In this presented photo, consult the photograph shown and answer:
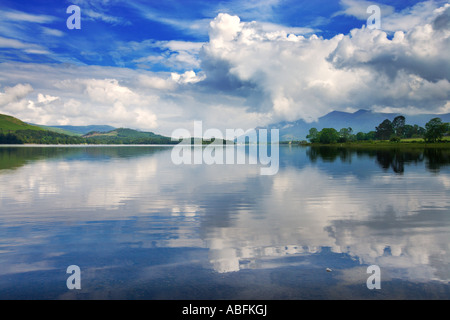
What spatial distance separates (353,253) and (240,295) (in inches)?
277

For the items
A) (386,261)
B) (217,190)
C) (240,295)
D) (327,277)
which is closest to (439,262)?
(386,261)

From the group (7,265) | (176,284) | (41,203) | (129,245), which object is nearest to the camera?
(176,284)

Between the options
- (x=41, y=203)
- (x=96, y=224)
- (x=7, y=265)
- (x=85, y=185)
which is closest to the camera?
(x=7, y=265)

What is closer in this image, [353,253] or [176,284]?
[176,284]

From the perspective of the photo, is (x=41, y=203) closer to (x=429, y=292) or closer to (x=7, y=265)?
(x=7, y=265)

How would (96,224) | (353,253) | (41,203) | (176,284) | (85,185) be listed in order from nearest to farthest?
(176,284), (353,253), (96,224), (41,203), (85,185)

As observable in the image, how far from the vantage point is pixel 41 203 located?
27828mm

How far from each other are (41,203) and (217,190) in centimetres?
1826

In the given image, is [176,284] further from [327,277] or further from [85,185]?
[85,185]

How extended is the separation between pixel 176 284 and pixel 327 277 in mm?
5835

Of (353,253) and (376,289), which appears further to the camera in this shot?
(353,253)

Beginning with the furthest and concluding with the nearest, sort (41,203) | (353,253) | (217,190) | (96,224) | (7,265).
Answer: (217,190) → (41,203) → (96,224) → (353,253) → (7,265)

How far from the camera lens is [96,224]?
20766mm
